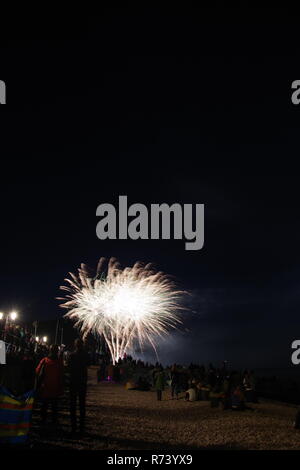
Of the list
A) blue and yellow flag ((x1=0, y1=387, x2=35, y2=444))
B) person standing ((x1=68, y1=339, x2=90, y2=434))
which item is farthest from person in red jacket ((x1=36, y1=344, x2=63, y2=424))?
blue and yellow flag ((x1=0, y1=387, x2=35, y2=444))

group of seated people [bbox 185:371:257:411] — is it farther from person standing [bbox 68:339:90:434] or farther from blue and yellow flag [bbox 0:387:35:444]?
blue and yellow flag [bbox 0:387:35:444]

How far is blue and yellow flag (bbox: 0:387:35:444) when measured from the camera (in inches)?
305

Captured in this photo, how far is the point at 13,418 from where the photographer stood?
7.86 m

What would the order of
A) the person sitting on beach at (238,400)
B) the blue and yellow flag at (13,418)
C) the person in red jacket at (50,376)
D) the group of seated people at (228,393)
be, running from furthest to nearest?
the group of seated people at (228,393), the person sitting on beach at (238,400), the person in red jacket at (50,376), the blue and yellow flag at (13,418)

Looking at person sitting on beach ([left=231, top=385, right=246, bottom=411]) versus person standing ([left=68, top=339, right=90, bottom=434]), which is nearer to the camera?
person standing ([left=68, top=339, right=90, bottom=434])

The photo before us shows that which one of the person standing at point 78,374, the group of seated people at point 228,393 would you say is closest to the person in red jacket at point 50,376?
the person standing at point 78,374

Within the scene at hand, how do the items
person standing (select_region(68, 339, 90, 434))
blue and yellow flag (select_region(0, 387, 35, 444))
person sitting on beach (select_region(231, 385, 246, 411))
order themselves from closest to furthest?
1. blue and yellow flag (select_region(0, 387, 35, 444))
2. person standing (select_region(68, 339, 90, 434))
3. person sitting on beach (select_region(231, 385, 246, 411))

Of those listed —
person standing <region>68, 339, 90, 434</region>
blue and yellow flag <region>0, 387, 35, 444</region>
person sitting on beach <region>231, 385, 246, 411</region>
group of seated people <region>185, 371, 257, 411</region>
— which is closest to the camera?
blue and yellow flag <region>0, 387, 35, 444</region>

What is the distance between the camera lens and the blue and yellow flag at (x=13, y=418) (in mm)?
7738

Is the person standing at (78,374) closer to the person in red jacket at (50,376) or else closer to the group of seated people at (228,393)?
the person in red jacket at (50,376)

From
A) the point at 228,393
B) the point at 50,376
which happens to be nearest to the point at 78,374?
the point at 50,376

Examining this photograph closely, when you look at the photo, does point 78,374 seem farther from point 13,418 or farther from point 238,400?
point 238,400

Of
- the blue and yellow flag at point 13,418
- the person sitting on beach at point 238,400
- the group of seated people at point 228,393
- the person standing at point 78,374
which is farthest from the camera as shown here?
the group of seated people at point 228,393

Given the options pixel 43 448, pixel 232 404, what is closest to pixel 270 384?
pixel 232 404
